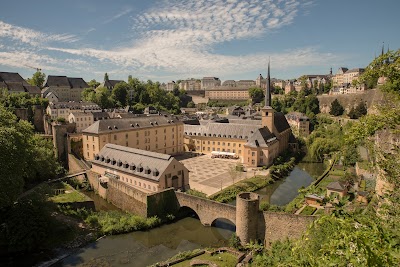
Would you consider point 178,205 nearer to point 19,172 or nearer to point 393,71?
point 19,172

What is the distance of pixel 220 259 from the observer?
21.4 metres

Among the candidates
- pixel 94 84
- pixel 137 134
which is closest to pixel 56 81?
pixel 94 84

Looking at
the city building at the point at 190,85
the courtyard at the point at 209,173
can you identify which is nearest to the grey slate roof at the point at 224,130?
the courtyard at the point at 209,173

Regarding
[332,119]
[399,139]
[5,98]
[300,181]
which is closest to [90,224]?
[399,139]

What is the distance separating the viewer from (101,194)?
35.9m

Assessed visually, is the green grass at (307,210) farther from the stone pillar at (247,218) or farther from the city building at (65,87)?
the city building at (65,87)

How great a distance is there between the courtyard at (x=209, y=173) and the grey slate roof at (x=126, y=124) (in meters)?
7.61

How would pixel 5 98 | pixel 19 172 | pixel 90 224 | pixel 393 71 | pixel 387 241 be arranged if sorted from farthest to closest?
A: pixel 5 98
pixel 90 224
pixel 19 172
pixel 393 71
pixel 387 241

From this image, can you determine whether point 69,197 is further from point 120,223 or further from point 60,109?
point 60,109

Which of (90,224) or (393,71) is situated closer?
(393,71)

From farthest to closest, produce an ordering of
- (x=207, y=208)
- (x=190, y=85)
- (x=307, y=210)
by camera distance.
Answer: (x=190, y=85) → (x=307, y=210) → (x=207, y=208)

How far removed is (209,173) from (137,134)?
14.5 meters

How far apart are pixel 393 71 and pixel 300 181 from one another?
126 ft

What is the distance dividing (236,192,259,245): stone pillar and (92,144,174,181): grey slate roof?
1070 cm
